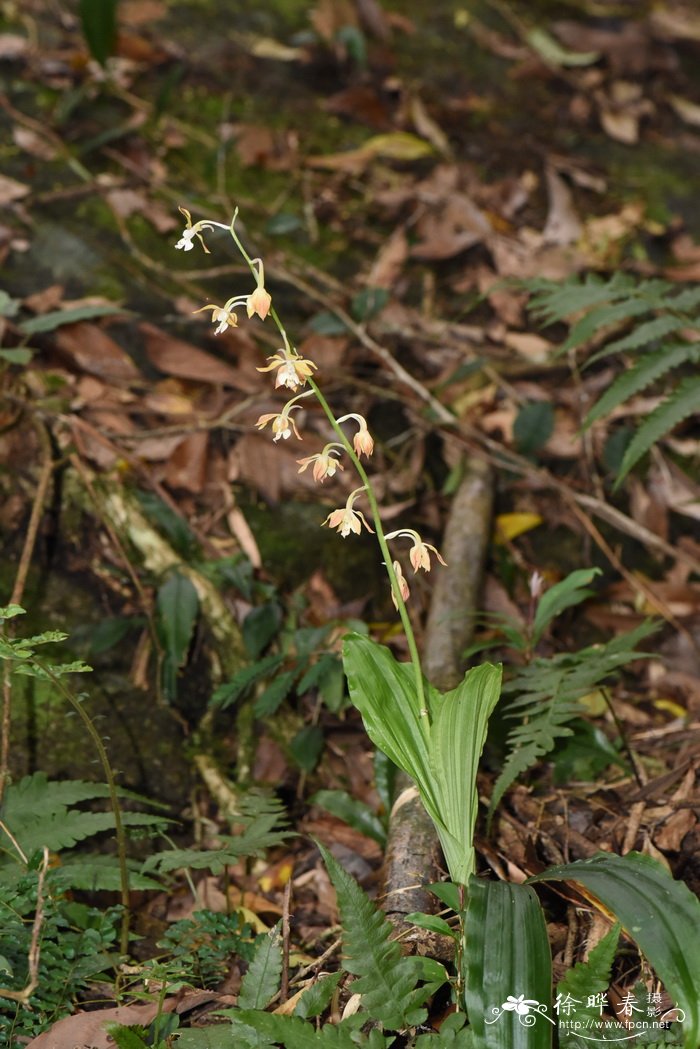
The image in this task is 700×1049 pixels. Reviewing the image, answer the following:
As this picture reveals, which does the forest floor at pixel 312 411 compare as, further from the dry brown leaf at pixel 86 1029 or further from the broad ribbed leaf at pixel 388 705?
the broad ribbed leaf at pixel 388 705

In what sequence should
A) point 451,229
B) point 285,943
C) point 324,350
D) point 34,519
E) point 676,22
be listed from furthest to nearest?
point 676,22 → point 451,229 → point 324,350 → point 34,519 → point 285,943

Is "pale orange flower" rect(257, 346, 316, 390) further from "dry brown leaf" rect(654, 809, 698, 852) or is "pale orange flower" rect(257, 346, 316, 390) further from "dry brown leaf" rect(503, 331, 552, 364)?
"dry brown leaf" rect(503, 331, 552, 364)

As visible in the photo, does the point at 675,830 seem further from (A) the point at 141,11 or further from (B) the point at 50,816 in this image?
(A) the point at 141,11

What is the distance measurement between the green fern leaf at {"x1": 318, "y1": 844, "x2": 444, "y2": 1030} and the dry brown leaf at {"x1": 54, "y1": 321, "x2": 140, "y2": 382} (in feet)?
6.83

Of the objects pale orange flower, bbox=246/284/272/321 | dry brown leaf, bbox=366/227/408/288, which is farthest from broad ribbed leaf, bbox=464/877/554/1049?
dry brown leaf, bbox=366/227/408/288

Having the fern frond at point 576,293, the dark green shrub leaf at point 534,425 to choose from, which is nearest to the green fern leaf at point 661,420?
the fern frond at point 576,293

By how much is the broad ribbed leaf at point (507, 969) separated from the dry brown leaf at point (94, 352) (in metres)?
2.20

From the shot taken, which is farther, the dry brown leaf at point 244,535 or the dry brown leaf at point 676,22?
the dry brown leaf at point 676,22

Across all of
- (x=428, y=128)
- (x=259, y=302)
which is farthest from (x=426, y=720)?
(x=428, y=128)

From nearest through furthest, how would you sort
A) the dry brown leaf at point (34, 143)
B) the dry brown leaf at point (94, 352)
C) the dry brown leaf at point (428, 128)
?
the dry brown leaf at point (94, 352) < the dry brown leaf at point (34, 143) < the dry brown leaf at point (428, 128)

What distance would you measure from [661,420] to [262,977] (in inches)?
72.3

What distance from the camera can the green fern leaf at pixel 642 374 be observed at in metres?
2.75

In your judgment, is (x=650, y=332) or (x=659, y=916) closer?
(x=659, y=916)

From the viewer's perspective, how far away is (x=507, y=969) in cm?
154
